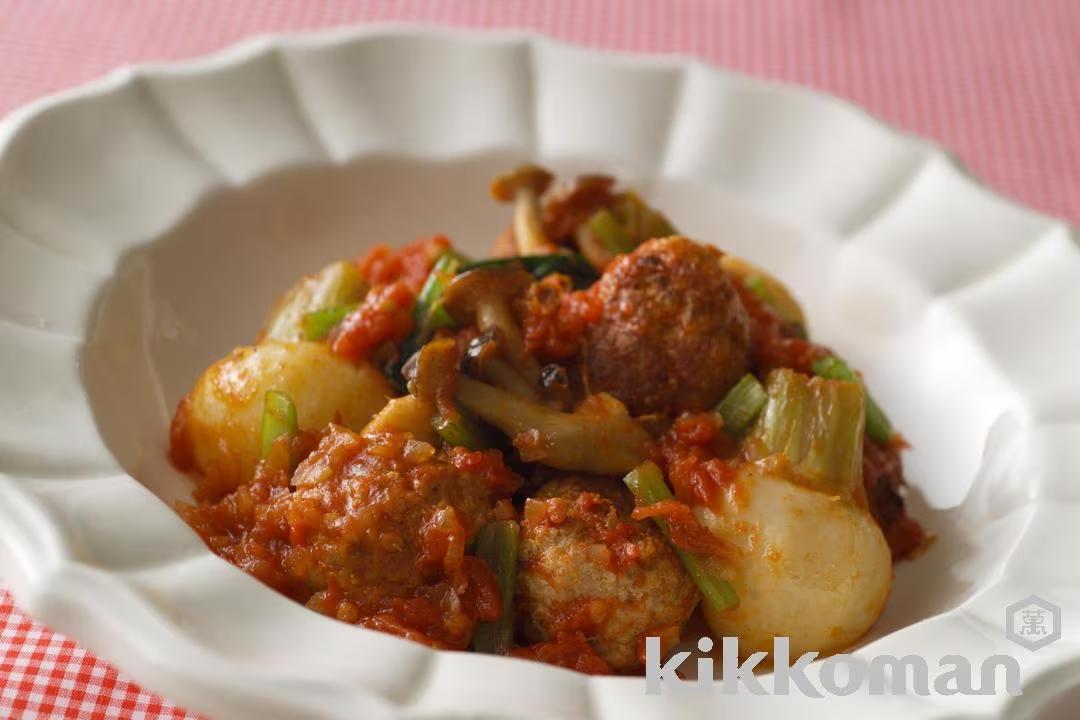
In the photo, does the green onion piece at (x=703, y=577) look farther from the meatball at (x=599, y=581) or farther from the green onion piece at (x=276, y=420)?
the green onion piece at (x=276, y=420)

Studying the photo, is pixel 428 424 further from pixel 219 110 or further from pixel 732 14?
pixel 732 14

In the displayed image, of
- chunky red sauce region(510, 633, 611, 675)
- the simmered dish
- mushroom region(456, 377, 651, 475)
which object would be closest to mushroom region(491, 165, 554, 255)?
the simmered dish

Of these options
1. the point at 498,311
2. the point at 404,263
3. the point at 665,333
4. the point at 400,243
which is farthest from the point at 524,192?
the point at 665,333

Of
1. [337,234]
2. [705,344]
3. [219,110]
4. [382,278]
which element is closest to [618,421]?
[705,344]

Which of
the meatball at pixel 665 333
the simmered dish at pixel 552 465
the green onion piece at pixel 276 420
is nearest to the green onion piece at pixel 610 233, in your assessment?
the simmered dish at pixel 552 465

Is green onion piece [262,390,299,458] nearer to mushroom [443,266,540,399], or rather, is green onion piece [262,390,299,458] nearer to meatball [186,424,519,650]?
meatball [186,424,519,650]

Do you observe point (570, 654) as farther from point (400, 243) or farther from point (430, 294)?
point (400, 243)
